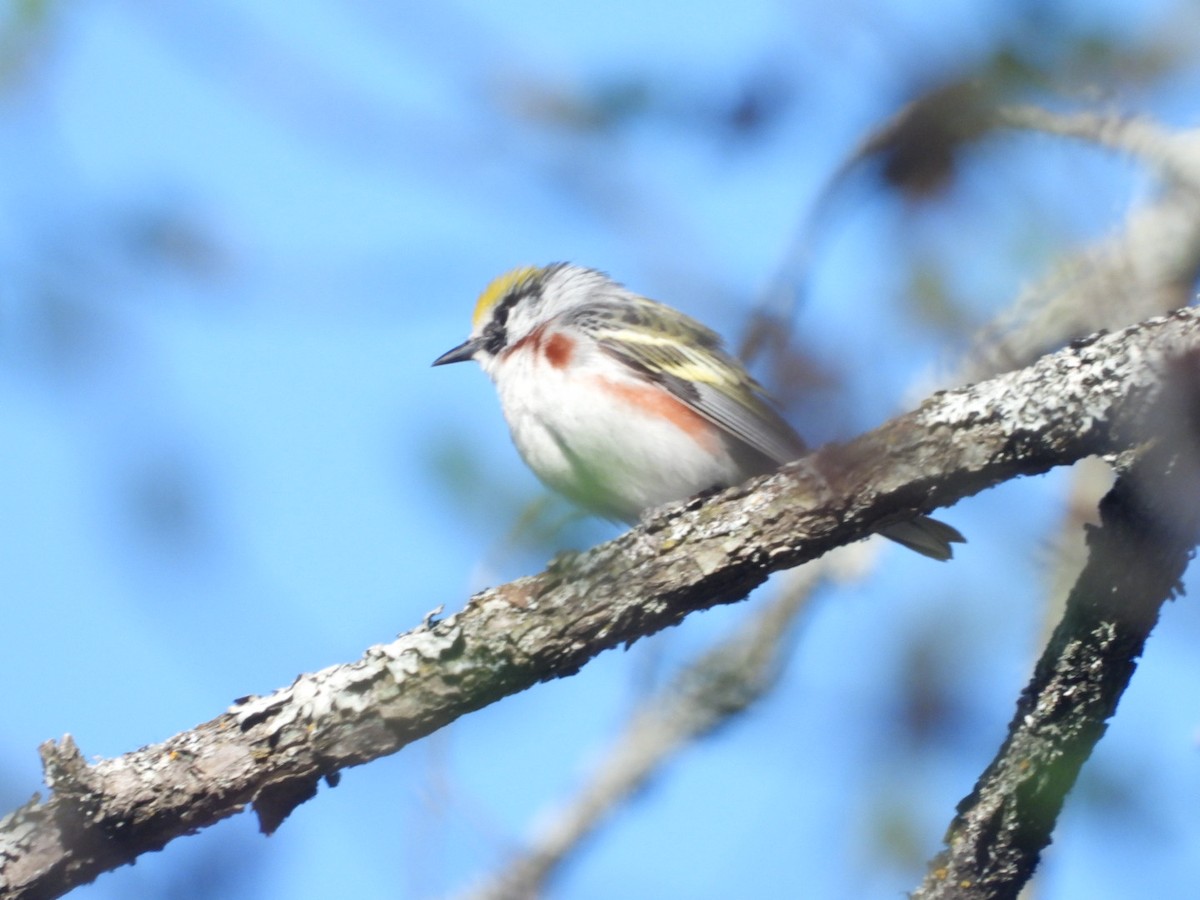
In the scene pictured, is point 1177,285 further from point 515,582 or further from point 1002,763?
point 515,582

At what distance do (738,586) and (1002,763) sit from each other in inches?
40.0

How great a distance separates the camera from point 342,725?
476 centimetres

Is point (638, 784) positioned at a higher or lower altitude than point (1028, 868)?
higher

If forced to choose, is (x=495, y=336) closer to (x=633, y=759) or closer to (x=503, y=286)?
(x=503, y=286)

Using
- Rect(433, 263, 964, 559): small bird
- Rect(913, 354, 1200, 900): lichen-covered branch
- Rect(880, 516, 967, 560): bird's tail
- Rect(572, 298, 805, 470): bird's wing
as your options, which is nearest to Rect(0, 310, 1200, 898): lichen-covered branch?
Rect(913, 354, 1200, 900): lichen-covered branch

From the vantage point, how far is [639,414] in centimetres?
663

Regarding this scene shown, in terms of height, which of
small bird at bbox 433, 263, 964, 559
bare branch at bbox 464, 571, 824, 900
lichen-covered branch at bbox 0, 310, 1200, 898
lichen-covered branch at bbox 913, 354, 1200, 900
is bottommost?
lichen-covered branch at bbox 913, 354, 1200, 900

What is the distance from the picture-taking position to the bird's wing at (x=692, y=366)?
655 centimetres

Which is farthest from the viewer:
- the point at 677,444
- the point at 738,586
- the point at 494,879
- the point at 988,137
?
the point at 677,444

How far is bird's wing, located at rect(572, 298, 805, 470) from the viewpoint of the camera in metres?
6.55

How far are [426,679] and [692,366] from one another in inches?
111

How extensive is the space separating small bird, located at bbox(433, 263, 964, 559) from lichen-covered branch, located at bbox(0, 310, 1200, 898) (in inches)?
45.0

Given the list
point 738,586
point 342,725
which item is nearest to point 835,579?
point 738,586

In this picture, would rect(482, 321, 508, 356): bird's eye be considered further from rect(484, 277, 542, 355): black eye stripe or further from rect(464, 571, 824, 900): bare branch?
rect(464, 571, 824, 900): bare branch
